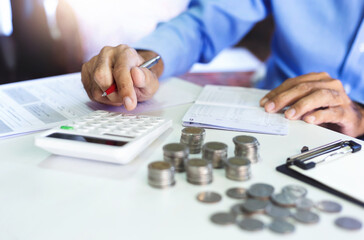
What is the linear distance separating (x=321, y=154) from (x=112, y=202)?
29cm

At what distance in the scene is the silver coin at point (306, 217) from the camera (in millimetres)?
393

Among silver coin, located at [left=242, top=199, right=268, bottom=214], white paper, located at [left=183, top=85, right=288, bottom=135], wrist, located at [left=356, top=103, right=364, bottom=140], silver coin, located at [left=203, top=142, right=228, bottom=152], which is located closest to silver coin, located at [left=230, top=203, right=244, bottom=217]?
silver coin, located at [left=242, top=199, right=268, bottom=214]

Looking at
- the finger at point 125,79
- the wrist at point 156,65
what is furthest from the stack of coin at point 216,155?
the wrist at point 156,65

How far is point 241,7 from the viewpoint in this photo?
1.18 metres

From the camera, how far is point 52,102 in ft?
2.56

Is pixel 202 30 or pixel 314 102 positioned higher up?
pixel 202 30

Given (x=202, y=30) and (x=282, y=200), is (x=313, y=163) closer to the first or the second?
(x=282, y=200)

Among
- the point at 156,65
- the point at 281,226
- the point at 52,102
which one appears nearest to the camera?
the point at 281,226

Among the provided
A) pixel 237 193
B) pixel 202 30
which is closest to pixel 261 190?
pixel 237 193

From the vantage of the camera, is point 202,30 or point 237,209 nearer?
point 237,209

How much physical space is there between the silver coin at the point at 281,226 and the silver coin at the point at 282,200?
3 cm

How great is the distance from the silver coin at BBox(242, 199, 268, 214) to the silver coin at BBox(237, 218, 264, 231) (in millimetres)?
11

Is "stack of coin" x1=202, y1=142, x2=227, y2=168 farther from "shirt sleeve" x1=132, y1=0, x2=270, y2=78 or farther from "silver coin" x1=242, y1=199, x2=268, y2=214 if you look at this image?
"shirt sleeve" x1=132, y1=0, x2=270, y2=78

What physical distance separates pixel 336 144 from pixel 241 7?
0.72 metres
